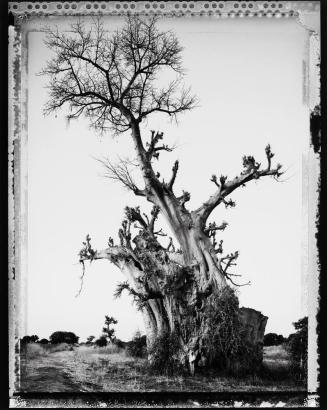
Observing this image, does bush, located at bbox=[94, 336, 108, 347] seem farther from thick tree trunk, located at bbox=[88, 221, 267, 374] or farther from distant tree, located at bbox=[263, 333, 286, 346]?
distant tree, located at bbox=[263, 333, 286, 346]

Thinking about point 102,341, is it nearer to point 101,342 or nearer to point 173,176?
point 101,342

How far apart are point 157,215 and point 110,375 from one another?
1474 millimetres

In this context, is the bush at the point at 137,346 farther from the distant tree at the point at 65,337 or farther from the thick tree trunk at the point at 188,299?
the distant tree at the point at 65,337

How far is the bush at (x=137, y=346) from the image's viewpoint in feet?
21.6

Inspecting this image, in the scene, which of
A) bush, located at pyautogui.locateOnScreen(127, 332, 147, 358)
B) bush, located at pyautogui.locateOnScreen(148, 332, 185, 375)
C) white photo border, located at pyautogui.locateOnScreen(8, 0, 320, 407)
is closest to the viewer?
white photo border, located at pyautogui.locateOnScreen(8, 0, 320, 407)

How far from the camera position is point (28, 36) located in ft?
21.1

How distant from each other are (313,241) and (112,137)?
1.99 meters

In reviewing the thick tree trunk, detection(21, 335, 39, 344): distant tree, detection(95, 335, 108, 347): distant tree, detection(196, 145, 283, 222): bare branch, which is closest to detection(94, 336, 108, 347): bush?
detection(95, 335, 108, 347): distant tree

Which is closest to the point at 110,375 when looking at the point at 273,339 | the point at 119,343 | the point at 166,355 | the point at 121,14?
the point at 119,343

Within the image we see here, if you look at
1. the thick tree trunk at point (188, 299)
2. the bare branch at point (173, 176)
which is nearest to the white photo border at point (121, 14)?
the thick tree trunk at point (188, 299)

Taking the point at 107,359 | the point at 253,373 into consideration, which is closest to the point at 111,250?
the point at 107,359

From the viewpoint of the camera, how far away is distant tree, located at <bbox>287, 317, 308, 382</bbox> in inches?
253

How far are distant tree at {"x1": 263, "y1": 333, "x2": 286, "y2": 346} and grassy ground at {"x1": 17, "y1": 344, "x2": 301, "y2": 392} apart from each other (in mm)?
48

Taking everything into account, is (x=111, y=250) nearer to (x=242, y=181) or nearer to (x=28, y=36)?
(x=242, y=181)
